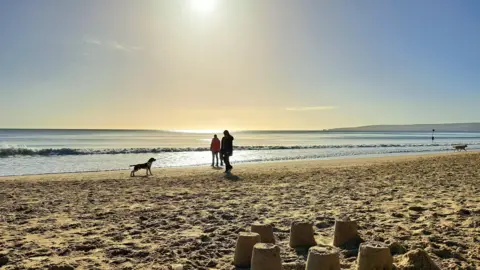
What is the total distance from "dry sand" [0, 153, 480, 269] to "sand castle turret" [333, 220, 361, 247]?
26cm

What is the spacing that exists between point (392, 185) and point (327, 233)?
19.1ft

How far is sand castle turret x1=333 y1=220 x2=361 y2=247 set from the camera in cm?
503

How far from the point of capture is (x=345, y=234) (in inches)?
198

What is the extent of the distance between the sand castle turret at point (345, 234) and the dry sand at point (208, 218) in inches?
10.3

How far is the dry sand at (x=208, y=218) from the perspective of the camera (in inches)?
185

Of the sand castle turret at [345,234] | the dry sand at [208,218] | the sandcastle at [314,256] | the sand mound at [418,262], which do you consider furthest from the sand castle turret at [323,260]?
the sand castle turret at [345,234]

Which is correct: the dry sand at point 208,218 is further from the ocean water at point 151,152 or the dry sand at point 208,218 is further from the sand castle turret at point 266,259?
the ocean water at point 151,152

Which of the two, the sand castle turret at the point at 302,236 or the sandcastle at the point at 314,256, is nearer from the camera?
the sandcastle at the point at 314,256

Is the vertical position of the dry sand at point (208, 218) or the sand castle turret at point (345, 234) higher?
the sand castle turret at point (345, 234)

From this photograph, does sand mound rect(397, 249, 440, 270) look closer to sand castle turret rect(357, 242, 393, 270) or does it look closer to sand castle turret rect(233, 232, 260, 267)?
sand castle turret rect(357, 242, 393, 270)

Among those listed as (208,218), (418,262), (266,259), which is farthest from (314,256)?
(208,218)

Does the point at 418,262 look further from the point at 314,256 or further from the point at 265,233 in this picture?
the point at 265,233

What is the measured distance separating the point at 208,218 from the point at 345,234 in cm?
263

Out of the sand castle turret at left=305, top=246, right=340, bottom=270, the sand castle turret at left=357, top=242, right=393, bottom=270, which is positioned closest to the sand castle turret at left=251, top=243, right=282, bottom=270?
the sand castle turret at left=305, top=246, right=340, bottom=270
